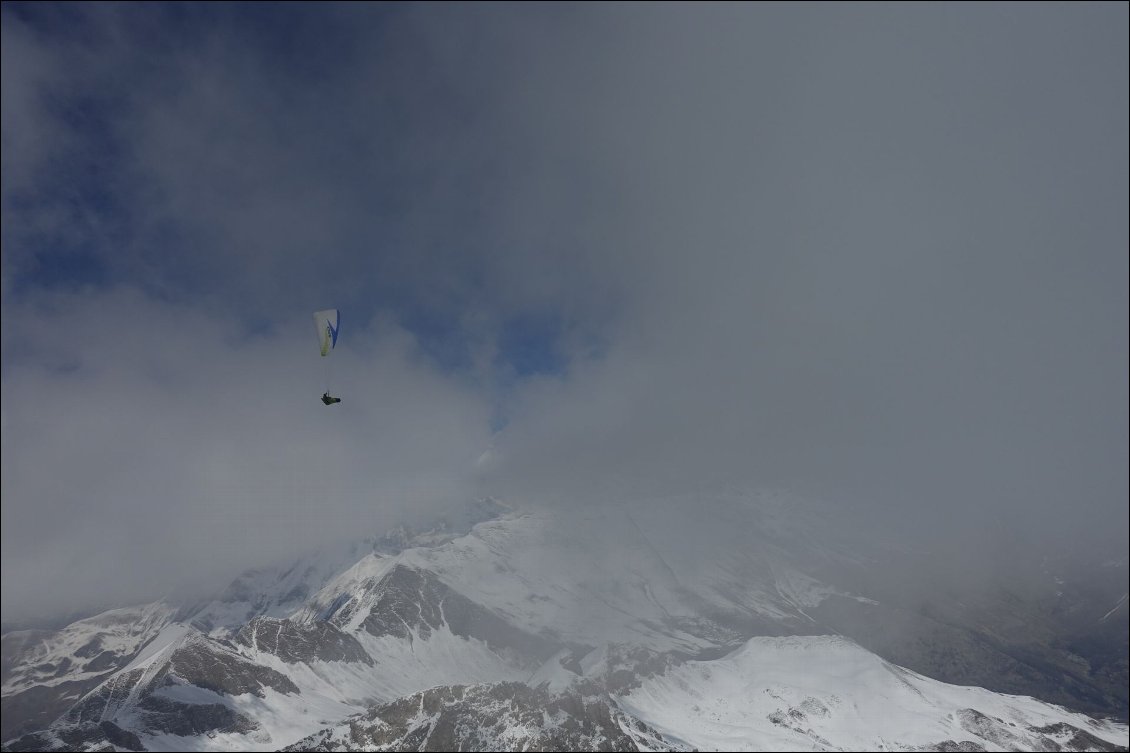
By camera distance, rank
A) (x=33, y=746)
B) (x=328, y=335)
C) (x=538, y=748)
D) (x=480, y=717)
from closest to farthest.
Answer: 1. (x=328, y=335)
2. (x=33, y=746)
3. (x=538, y=748)
4. (x=480, y=717)

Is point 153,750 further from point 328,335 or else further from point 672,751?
point 328,335

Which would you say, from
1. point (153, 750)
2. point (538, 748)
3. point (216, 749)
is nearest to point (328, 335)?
point (538, 748)

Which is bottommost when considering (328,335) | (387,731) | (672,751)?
(672,751)

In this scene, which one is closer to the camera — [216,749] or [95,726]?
[95,726]

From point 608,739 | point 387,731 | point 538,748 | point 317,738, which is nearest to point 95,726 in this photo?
point 317,738

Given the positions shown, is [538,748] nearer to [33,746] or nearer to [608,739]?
[608,739]

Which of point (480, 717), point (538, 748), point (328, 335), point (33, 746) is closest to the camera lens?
point (328, 335)

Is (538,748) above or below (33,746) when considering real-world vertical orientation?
below
